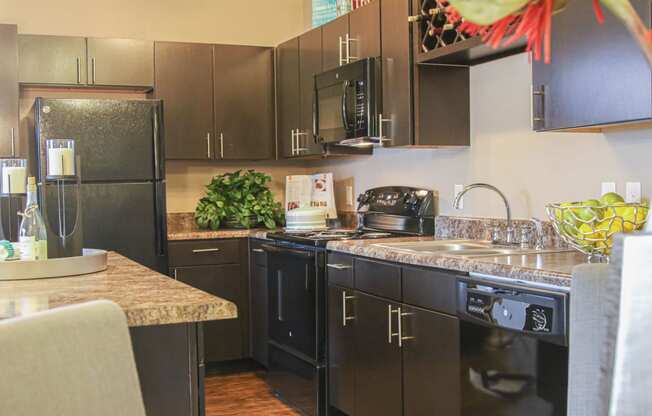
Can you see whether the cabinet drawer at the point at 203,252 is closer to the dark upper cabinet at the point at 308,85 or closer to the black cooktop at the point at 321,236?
the black cooktop at the point at 321,236

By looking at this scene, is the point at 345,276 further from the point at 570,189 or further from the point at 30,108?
the point at 30,108

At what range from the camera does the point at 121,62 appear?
481cm

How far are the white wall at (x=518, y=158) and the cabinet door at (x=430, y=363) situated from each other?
2.44ft

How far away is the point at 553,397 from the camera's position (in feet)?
7.75

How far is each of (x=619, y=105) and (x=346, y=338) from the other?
1.73m

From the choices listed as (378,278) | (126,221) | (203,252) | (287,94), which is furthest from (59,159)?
(287,94)

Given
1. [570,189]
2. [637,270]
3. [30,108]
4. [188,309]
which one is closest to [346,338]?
[570,189]

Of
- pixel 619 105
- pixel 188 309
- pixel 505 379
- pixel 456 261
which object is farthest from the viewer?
pixel 456 261

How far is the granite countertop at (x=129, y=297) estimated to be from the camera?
1.67 meters

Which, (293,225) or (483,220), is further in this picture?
(293,225)

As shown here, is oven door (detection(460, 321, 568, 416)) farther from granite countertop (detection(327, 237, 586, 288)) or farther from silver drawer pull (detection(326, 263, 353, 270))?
silver drawer pull (detection(326, 263, 353, 270))

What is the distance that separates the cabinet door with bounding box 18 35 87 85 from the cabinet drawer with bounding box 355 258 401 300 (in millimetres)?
2372

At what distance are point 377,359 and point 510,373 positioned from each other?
0.87 meters

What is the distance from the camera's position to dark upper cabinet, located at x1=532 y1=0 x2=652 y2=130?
228cm
